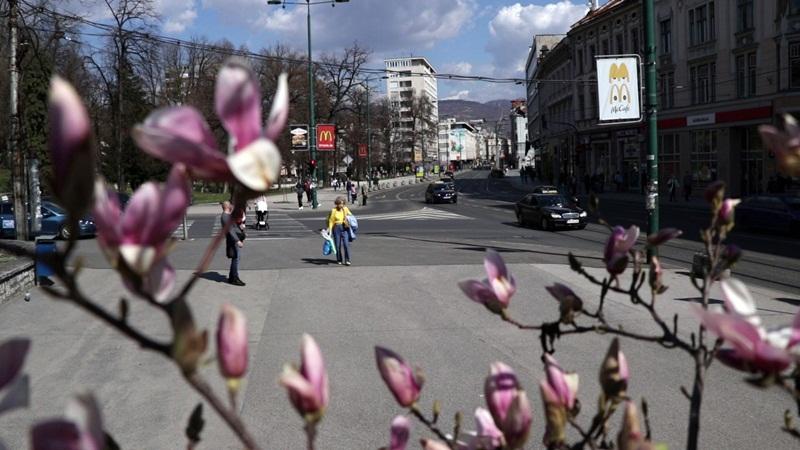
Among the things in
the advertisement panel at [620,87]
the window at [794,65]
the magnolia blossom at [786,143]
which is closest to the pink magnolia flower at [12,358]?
the magnolia blossom at [786,143]

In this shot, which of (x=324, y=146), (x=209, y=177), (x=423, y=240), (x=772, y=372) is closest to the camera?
(x=209, y=177)

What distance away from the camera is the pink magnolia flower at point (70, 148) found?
0.89 meters

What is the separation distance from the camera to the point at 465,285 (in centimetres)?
190

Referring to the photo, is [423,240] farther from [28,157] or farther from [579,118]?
[579,118]

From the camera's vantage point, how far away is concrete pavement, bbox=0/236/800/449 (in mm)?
6645

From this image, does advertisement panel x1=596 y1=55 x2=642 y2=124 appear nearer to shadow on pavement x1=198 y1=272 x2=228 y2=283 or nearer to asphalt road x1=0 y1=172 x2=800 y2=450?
asphalt road x1=0 y1=172 x2=800 y2=450

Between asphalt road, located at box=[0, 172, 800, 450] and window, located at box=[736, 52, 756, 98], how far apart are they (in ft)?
73.6

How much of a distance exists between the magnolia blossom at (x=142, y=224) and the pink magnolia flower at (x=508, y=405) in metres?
0.84

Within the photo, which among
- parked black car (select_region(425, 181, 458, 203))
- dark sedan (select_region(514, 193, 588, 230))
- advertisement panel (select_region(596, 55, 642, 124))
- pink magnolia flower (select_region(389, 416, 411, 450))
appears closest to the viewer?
pink magnolia flower (select_region(389, 416, 411, 450))

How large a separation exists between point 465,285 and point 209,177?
3.11ft

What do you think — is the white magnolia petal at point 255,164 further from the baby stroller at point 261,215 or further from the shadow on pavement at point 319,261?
the baby stroller at point 261,215

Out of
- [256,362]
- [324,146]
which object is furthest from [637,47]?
[256,362]

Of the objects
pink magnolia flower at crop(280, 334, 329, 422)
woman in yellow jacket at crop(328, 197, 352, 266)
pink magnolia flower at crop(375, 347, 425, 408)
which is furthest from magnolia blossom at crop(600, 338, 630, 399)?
woman in yellow jacket at crop(328, 197, 352, 266)

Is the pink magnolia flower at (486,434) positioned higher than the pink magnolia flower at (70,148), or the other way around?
the pink magnolia flower at (70,148)
